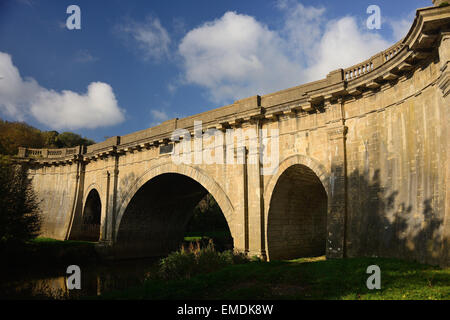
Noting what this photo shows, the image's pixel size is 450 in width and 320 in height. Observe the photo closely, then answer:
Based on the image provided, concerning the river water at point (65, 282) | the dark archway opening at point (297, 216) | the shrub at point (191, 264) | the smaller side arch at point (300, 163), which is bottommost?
the river water at point (65, 282)

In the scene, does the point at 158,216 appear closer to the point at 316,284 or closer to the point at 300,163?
the point at 300,163

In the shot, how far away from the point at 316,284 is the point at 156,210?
1861 cm

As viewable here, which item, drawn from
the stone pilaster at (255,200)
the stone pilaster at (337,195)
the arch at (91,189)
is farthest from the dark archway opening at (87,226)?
the stone pilaster at (337,195)

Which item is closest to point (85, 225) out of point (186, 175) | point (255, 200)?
point (186, 175)

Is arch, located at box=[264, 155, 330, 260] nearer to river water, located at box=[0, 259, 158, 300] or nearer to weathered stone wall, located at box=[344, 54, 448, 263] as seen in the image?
weathered stone wall, located at box=[344, 54, 448, 263]

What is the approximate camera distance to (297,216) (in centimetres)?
1513

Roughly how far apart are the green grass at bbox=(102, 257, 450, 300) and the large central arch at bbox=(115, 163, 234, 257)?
31.4 ft

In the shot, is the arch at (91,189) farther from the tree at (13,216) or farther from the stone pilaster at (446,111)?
the stone pilaster at (446,111)

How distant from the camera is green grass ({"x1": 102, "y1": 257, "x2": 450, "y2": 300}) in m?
6.11

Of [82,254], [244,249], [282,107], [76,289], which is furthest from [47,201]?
[282,107]

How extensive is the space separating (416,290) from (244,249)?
8.79 m

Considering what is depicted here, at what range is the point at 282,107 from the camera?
45.9 ft

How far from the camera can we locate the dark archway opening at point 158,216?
22.2 m

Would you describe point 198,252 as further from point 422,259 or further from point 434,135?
point 434,135
